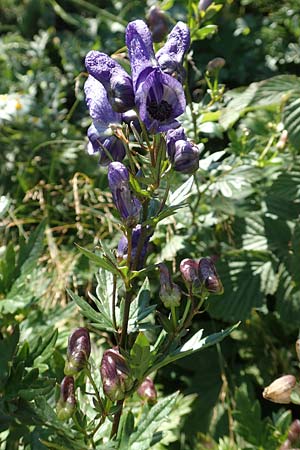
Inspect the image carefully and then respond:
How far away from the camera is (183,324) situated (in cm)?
83

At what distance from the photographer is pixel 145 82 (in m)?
0.73

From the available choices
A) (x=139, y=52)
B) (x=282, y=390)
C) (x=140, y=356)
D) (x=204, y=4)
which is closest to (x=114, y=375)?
(x=140, y=356)

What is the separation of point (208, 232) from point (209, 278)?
25.6 inches

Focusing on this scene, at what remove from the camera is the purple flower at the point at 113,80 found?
29.6 inches

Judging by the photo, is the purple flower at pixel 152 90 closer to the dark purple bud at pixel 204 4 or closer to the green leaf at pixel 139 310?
the green leaf at pixel 139 310

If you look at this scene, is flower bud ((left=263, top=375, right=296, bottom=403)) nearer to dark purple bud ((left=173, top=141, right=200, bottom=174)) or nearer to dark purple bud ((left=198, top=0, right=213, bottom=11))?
dark purple bud ((left=173, top=141, right=200, bottom=174))

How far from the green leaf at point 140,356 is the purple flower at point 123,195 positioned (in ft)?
0.49

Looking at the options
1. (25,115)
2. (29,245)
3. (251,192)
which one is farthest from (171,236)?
(25,115)

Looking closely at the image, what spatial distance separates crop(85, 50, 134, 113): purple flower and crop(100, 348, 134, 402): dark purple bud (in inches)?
11.5

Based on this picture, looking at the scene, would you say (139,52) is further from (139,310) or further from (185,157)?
(139,310)

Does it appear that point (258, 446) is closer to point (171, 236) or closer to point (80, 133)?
point (171, 236)

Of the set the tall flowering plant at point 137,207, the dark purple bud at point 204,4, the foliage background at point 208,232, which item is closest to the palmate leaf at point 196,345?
the tall flowering plant at point 137,207

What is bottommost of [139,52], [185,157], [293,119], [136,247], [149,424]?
[149,424]

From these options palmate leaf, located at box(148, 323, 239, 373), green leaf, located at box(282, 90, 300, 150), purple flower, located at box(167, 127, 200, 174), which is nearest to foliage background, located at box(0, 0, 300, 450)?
green leaf, located at box(282, 90, 300, 150)
